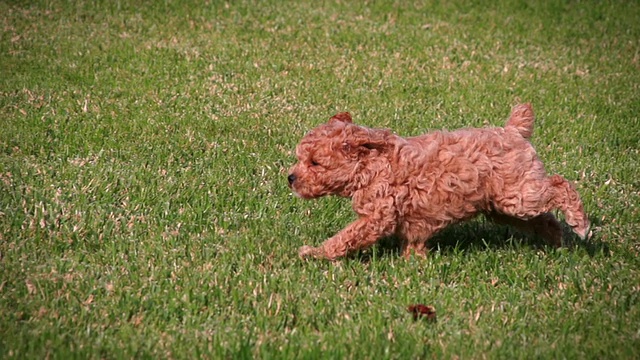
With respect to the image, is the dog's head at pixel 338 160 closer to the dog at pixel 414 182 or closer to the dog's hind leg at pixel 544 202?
the dog at pixel 414 182

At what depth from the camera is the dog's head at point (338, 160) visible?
18.1 feet

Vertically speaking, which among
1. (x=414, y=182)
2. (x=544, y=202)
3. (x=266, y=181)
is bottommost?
(x=266, y=181)

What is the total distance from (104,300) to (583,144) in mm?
5536

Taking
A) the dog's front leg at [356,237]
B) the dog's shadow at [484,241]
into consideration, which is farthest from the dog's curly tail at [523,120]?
the dog's front leg at [356,237]

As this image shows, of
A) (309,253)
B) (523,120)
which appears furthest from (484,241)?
(309,253)

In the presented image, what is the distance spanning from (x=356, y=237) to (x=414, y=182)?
0.53 meters

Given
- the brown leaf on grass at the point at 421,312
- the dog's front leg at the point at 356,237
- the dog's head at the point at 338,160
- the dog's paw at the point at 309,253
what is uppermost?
the dog's head at the point at 338,160

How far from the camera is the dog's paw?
568 cm

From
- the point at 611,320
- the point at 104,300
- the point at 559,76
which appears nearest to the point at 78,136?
the point at 104,300

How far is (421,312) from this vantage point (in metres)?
4.99

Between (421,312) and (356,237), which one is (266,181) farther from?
(421,312)

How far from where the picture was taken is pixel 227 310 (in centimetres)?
499

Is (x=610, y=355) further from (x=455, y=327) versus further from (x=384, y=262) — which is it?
(x=384, y=262)

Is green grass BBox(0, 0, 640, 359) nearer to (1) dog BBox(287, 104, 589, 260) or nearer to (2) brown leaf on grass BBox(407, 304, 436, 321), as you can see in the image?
(2) brown leaf on grass BBox(407, 304, 436, 321)
